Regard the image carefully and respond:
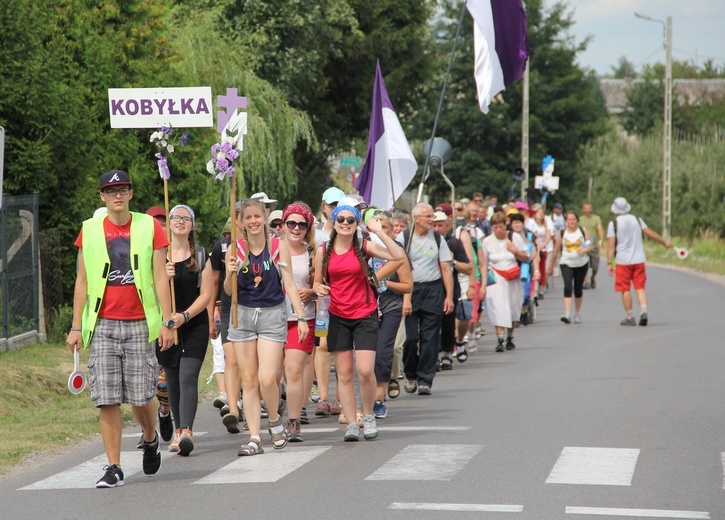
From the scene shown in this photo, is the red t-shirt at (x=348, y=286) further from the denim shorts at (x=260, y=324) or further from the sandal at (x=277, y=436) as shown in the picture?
the sandal at (x=277, y=436)

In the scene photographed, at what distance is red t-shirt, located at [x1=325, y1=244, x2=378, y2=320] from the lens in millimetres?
10227

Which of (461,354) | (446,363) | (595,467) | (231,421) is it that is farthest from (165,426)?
(461,354)

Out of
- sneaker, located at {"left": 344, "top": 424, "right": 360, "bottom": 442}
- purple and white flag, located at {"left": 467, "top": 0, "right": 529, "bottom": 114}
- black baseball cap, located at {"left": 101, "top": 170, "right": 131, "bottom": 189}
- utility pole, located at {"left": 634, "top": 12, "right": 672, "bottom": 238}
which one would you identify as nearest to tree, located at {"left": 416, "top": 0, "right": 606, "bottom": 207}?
utility pole, located at {"left": 634, "top": 12, "right": 672, "bottom": 238}

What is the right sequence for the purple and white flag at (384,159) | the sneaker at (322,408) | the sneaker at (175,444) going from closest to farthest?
1. the sneaker at (175,444)
2. the sneaker at (322,408)
3. the purple and white flag at (384,159)

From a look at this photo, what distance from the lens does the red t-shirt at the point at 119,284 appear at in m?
8.19

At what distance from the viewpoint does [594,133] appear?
204ft

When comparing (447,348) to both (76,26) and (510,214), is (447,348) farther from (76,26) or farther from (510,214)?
(76,26)

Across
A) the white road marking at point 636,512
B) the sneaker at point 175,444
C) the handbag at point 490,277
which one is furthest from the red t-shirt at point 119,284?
the handbag at point 490,277

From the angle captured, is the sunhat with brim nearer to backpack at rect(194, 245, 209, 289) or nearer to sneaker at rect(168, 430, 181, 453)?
backpack at rect(194, 245, 209, 289)

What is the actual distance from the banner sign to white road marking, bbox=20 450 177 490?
2979mm

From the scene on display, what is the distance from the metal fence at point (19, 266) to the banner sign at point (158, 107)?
156 inches

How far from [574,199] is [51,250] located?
157 feet

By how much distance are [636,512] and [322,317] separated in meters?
3.71

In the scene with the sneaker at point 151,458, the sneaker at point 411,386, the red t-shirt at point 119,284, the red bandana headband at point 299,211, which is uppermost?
the red bandana headband at point 299,211
